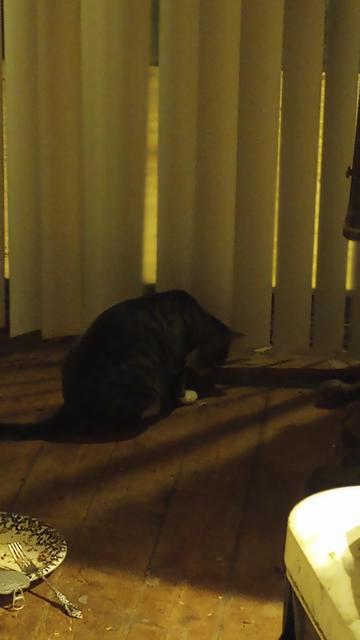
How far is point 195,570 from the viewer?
6.94 feet

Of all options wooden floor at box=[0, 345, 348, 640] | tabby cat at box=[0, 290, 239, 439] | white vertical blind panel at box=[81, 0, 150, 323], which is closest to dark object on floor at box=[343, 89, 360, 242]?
wooden floor at box=[0, 345, 348, 640]

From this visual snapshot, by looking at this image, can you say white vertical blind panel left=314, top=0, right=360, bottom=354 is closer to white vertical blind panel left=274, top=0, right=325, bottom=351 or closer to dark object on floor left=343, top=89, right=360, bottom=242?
white vertical blind panel left=274, top=0, right=325, bottom=351

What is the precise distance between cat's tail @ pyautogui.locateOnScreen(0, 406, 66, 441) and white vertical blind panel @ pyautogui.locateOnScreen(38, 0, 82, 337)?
0.57 m

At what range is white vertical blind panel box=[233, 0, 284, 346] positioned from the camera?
295 centimetres

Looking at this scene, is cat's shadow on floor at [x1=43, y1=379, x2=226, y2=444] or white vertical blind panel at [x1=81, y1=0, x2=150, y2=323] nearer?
cat's shadow on floor at [x1=43, y1=379, x2=226, y2=444]

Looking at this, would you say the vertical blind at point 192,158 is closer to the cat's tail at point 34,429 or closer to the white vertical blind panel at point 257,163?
the white vertical blind panel at point 257,163

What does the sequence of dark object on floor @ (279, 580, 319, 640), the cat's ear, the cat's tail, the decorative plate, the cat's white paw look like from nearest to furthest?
dark object on floor @ (279, 580, 319, 640) < the decorative plate < the cat's tail < the cat's white paw < the cat's ear

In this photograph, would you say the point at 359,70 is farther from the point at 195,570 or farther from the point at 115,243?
the point at 195,570

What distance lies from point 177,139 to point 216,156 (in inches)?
4.4

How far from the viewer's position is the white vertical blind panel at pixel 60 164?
3.00m

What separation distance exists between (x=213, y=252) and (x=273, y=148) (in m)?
0.32

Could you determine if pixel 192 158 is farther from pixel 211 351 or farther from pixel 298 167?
pixel 211 351

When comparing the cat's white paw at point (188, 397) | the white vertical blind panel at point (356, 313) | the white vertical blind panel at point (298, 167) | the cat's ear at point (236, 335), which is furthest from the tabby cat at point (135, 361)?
the white vertical blind panel at point (356, 313)

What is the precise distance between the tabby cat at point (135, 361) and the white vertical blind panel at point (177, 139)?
16cm
